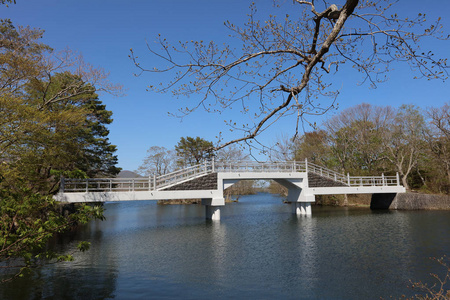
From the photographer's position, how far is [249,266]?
903 cm

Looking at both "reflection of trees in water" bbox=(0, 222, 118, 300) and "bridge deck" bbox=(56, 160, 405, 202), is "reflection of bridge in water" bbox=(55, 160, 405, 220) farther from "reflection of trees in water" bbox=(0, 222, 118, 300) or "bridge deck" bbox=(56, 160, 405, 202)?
"reflection of trees in water" bbox=(0, 222, 118, 300)

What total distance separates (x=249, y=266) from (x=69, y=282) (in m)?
4.98

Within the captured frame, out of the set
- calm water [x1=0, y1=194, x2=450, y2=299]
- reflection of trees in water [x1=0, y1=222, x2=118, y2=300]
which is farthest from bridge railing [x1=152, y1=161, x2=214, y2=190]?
reflection of trees in water [x1=0, y1=222, x2=118, y2=300]

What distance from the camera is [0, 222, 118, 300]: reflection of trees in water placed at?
7.18 metres

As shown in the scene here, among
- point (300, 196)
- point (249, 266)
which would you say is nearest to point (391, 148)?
point (300, 196)

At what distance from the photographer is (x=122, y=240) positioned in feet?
47.5

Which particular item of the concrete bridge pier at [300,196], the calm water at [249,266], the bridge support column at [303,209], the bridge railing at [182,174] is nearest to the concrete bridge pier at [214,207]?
the bridge railing at [182,174]

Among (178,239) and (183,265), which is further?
(178,239)

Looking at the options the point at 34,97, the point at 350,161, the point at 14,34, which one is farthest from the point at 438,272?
the point at 350,161

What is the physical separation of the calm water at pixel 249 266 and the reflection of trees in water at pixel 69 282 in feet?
0.08

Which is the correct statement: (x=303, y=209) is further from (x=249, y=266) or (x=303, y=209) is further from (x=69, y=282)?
(x=69, y=282)

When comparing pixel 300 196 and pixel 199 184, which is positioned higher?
pixel 199 184

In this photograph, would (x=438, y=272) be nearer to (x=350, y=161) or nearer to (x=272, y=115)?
(x=272, y=115)

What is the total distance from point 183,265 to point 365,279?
16.8 ft
